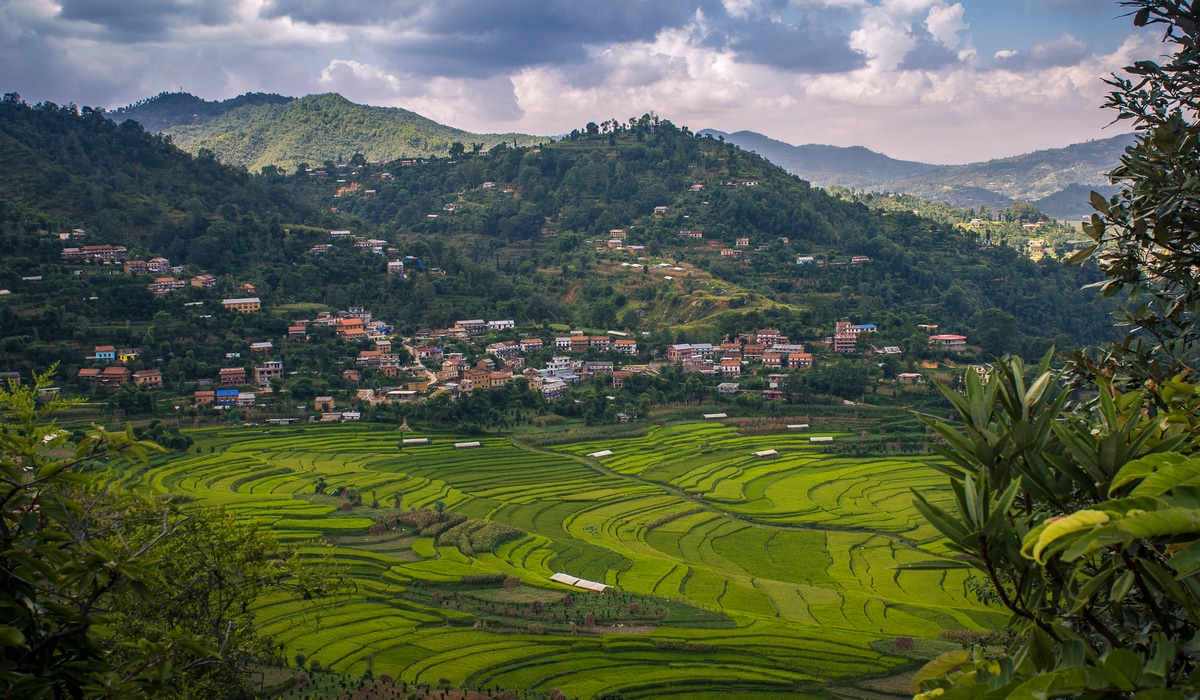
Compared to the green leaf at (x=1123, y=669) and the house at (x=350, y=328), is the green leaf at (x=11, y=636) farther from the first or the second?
the house at (x=350, y=328)

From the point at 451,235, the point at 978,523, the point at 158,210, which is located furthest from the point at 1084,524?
the point at 451,235

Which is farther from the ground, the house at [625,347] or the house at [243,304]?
the house at [243,304]

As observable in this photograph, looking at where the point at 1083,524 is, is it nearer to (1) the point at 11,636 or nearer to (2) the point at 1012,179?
(1) the point at 11,636

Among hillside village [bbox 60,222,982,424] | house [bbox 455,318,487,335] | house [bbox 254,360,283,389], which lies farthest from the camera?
house [bbox 455,318,487,335]

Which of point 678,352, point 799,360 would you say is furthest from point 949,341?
point 678,352

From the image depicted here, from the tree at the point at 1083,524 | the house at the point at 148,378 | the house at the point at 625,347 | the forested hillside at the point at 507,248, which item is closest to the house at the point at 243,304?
the forested hillside at the point at 507,248

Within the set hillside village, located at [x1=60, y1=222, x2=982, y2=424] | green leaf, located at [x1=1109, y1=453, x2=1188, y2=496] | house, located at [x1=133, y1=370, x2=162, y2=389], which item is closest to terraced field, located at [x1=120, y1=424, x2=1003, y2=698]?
hillside village, located at [x1=60, y1=222, x2=982, y2=424]

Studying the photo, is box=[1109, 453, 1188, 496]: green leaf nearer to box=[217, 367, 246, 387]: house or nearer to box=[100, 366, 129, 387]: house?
box=[100, 366, 129, 387]: house
